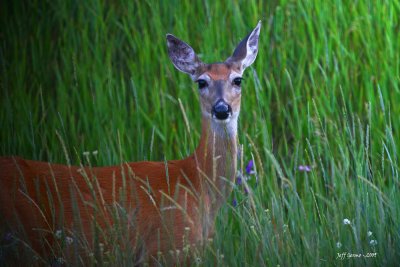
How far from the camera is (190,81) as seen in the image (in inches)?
259

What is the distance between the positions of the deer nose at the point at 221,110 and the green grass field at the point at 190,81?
0.30 meters

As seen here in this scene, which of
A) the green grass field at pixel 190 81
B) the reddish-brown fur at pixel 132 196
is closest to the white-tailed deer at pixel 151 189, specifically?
the reddish-brown fur at pixel 132 196

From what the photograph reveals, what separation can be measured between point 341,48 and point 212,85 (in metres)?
1.72

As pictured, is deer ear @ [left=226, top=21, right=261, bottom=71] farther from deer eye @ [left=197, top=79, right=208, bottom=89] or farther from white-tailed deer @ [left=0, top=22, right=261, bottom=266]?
deer eye @ [left=197, top=79, right=208, bottom=89]

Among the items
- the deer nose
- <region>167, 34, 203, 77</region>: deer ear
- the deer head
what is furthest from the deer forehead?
the deer nose

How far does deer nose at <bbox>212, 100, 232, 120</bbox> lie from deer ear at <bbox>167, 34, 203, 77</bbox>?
1.46 ft

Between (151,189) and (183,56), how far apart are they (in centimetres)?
94

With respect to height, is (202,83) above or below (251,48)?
below

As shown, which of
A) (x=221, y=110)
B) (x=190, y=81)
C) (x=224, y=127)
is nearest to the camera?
(x=221, y=110)

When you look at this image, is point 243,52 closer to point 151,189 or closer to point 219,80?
point 219,80

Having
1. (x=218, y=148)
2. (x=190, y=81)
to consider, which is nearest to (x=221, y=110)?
(x=218, y=148)

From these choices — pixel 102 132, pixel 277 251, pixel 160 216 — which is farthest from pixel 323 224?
pixel 102 132

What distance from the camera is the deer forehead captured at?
5312mm

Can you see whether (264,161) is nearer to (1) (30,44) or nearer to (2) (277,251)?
(2) (277,251)
